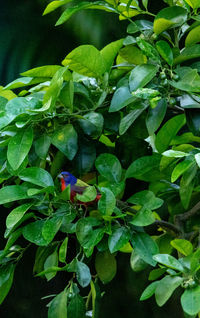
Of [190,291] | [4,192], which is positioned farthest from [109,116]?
[190,291]

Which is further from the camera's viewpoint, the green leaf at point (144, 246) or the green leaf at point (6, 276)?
the green leaf at point (6, 276)

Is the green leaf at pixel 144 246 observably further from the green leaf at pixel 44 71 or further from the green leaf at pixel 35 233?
the green leaf at pixel 44 71

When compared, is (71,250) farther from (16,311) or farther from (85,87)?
(85,87)

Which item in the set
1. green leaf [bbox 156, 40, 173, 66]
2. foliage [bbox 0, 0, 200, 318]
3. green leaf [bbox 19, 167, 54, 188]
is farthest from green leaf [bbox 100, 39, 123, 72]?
Answer: green leaf [bbox 19, 167, 54, 188]

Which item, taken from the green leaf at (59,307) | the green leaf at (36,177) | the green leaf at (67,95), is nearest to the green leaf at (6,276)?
the green leaf at (59,307)

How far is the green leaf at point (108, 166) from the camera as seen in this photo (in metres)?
0.87

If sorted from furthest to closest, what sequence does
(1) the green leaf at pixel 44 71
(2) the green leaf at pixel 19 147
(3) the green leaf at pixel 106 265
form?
(3) the green leaf at pixel 106 265 → (1) the green leaf at pixel 44 71 → (2) the green leaf at pixel 19 147

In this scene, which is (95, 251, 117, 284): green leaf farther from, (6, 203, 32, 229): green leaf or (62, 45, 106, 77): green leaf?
(62, 45, 106, 77): green leaf

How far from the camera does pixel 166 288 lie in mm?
696

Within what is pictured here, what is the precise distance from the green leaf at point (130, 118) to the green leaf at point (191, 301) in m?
0.28

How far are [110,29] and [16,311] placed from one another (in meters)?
1.00

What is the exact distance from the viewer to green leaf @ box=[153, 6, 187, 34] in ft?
2.71

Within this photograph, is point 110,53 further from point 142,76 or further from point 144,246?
point 144,246

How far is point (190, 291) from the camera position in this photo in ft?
2.24
